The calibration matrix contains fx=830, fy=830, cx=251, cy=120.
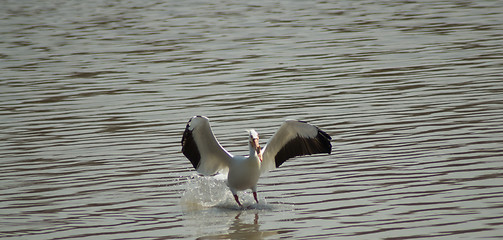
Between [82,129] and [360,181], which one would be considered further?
[82,129]

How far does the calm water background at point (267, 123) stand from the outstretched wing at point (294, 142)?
1.18 ft

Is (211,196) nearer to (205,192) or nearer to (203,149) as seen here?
(205,192)

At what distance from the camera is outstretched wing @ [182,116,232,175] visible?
9117 millimetres

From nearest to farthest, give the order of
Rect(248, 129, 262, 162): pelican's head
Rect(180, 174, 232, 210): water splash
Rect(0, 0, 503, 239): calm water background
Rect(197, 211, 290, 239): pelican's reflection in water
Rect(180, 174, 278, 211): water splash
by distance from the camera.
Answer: Rect(197, 211, 290, 239): pelican's reflection in water → Rect(0, 0, 503, 239): calm water background → Rect(248, 129, 262, 162): pelican's head → Rect(180, 174, 278, 211): water splash → Rect(180, 174, 232, 210): water splash

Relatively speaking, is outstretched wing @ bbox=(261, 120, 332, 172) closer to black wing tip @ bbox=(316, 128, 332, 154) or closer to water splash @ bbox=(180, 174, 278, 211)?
black wing tip @ bbox=(316, 128, 332, 154)

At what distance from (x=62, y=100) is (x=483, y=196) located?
9229 mm

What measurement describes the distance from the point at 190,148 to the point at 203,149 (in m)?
0.15

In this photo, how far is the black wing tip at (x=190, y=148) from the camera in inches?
364

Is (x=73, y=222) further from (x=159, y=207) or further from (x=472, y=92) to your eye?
(x=472, y=92)

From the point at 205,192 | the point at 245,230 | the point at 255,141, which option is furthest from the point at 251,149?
the point at 245,230

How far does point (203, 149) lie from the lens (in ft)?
31.2

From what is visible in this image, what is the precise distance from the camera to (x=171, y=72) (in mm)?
17875

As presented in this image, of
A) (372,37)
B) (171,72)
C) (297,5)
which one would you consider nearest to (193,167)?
(171,72)

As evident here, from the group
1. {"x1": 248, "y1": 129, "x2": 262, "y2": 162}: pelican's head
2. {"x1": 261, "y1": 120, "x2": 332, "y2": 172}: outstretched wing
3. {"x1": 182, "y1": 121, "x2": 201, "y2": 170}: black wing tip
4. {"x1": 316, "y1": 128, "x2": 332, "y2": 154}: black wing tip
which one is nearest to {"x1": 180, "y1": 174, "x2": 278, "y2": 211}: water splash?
{"x1": 182, "y1": 121, "x2": 201, "y2": 170}: black wing tip
